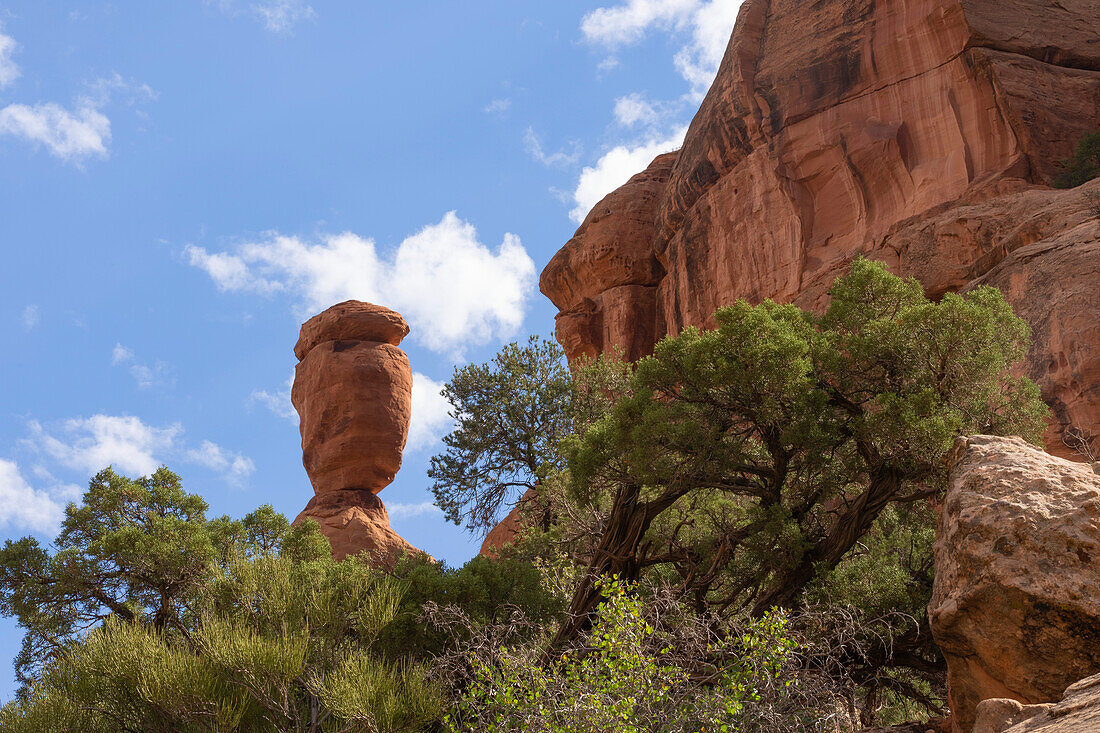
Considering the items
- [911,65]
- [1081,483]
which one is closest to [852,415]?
[1081,483]

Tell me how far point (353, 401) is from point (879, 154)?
24.8 meters

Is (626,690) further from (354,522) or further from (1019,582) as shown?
(354,522)

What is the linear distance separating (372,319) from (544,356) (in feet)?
54.3

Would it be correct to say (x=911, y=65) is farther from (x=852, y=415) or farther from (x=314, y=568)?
(x=314, y=568)

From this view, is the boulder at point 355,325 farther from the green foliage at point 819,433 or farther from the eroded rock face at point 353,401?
the green foliage at point 819,433

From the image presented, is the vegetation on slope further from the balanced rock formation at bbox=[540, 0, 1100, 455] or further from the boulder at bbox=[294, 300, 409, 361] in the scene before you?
the boulder at bbox=[294, 300, 409, 361]

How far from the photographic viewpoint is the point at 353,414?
38.9 meters

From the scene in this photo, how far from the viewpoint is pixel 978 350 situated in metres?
11.4

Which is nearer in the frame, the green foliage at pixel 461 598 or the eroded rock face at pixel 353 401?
the green foliage at pixel 461 598

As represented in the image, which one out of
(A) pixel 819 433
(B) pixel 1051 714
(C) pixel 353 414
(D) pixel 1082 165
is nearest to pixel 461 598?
(A) pixel 819 433

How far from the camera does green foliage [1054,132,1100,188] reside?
22641 millimetres

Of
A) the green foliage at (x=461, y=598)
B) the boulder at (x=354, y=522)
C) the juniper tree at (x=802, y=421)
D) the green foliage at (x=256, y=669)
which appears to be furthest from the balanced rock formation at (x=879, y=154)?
the green foliage at (x=256, y=669)

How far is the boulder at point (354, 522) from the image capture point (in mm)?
35250

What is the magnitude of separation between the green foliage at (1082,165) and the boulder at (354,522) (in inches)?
1051
